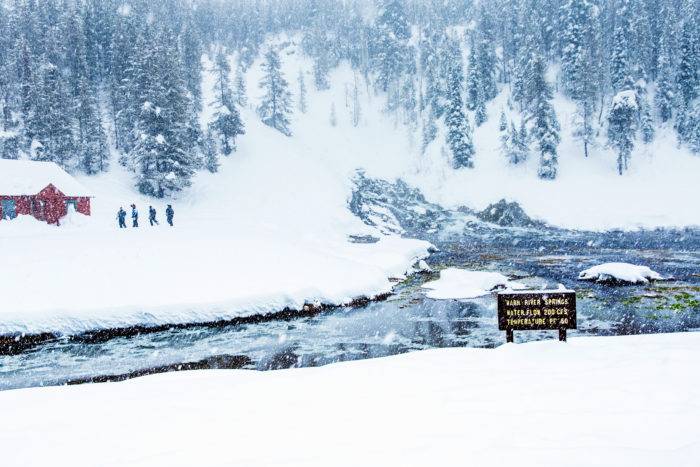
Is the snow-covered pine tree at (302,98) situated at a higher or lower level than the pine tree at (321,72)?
lower

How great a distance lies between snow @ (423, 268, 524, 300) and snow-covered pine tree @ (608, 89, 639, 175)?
40.9 m

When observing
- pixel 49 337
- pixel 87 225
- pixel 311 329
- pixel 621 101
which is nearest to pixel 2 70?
pixel 87 225

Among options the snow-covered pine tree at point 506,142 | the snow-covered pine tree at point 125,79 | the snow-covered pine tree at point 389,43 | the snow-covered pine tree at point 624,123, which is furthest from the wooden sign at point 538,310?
the snow-covered pine tree at point 389,43

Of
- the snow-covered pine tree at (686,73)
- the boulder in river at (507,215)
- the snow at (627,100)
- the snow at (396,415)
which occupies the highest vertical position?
the snow-covered pine tree at (686,73)

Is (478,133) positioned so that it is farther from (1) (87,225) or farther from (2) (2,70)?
(2) (2,70)

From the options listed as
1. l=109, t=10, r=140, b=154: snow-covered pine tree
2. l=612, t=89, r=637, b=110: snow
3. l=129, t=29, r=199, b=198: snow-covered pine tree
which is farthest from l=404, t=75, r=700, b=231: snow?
l=109, t=10, r=140, b=154: snow-covered pine tree

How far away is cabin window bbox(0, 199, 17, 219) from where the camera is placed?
121 feet

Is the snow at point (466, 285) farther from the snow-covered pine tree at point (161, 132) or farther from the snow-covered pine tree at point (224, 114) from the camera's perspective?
the snow-covered pine tree at point (224, 114)

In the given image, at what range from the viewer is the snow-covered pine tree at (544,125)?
56.3 meters

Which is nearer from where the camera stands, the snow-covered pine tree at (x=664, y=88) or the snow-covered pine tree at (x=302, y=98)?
the snow-covered pine tree at (x=664, y=88)

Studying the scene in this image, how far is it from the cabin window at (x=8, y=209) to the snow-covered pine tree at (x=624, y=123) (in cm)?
6602

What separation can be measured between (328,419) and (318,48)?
335ft

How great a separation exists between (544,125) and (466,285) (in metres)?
41.2

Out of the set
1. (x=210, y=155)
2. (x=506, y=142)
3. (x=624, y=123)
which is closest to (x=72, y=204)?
(x=210, y=155)
